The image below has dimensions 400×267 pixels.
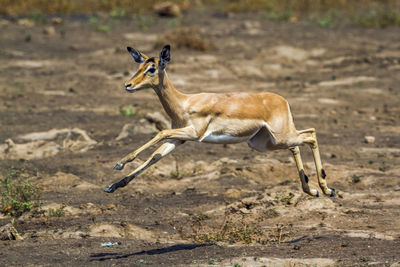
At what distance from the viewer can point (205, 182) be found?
1099cm

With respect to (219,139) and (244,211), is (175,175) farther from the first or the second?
(219,139)

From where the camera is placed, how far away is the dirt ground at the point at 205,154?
26.3 feet

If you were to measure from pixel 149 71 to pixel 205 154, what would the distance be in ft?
15.7

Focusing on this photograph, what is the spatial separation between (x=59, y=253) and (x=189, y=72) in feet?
34.2

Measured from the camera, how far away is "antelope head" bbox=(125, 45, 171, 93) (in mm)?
7605

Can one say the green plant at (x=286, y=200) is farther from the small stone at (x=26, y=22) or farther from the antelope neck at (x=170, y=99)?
the small stone at (x=26, y=22)

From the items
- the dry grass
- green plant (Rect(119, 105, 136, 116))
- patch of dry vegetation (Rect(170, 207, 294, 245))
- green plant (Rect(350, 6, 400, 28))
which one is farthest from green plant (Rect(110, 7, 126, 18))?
patch of dry vegetation (Rect(170, 207, 294, 245))

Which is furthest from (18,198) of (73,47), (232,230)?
(73,47)

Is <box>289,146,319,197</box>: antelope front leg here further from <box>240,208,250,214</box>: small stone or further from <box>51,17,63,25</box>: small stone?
<box>51,17,63,25</box>: small stone

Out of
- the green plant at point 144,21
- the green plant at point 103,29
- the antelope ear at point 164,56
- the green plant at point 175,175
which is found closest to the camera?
the antelope ear at point 164,56

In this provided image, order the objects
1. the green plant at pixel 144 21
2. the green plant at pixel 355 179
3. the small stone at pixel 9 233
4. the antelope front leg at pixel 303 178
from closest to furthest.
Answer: the small stone at pixel 9 233
the antelope front leg at pixel 303 178
the green plant at pixel 355 179
the green plant at pixel 144 21

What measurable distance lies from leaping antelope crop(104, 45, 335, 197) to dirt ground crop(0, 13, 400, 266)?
1137 mm

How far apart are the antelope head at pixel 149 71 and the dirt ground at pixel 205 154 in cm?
191

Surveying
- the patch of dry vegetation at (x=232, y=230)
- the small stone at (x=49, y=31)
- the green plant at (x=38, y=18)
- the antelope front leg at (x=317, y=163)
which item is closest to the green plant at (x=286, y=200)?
the patch of dry vegetation at (x=232, y=230)
